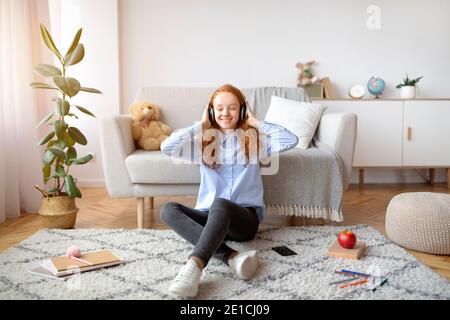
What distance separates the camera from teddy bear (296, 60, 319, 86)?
3539 mm

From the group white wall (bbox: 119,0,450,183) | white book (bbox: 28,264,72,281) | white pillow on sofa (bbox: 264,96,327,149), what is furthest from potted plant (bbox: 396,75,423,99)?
white book (bbox: 28,264,72,281)

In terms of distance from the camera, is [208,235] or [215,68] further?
[215,68]

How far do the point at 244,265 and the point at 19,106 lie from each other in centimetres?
194

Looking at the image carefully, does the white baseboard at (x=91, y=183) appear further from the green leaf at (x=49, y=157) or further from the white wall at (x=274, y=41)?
the green leaf at (x=49, y=157)

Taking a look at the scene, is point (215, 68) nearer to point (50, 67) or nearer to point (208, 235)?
point (50, 67)

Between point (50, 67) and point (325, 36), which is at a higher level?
point (325, 36)

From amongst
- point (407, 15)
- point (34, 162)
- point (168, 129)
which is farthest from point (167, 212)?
point (407, 15)

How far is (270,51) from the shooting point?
3.64 meters

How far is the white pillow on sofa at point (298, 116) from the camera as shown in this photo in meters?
2.44

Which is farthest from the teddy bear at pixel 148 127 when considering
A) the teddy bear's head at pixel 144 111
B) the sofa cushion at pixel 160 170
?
the sofa cushion at pixel 160 170

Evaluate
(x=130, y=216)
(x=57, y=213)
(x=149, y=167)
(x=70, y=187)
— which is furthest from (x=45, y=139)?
(x=130, y=216)

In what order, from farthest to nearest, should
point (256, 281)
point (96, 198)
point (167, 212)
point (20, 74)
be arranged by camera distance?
point (96, 198) → point (20, 74) → point (167, 212) → point (256, 281)

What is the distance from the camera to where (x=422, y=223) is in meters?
1.76

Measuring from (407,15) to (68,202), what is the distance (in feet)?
10.7
